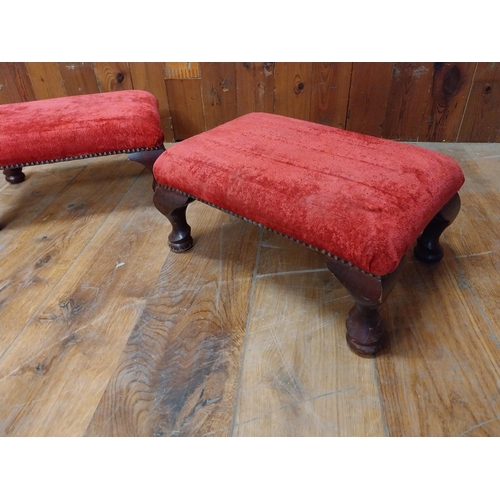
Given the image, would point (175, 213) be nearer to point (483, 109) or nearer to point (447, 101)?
point (447, 101)

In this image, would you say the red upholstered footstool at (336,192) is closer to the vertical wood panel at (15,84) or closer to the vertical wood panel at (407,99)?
the vertical wood panel at (407,99)

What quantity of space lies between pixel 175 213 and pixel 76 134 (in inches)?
17.3

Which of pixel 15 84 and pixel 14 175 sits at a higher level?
pixel 15 84

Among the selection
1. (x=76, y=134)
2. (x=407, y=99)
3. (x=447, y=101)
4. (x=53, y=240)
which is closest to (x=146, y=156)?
(x=76, y=134)

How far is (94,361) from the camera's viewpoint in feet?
3.24

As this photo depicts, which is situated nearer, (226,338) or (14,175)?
Answer: (226,338)

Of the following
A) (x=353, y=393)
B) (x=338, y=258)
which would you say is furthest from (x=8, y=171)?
(x=353, y=393)

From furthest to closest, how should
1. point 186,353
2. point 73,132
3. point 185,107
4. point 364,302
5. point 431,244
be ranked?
1. point 185,107
2. point 73,132
3. point 431,244
4. point 186,353
5. point 364,302

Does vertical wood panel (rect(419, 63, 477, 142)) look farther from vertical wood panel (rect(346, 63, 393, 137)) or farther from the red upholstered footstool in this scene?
the red upholstered footstool

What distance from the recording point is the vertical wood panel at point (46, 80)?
6.33 ft

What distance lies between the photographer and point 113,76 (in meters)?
1.94

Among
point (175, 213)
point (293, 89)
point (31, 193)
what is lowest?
point (31, 193)

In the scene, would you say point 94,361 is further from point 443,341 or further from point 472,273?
point 472,273

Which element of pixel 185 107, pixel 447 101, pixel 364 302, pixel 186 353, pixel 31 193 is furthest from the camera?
pixel 185 107
